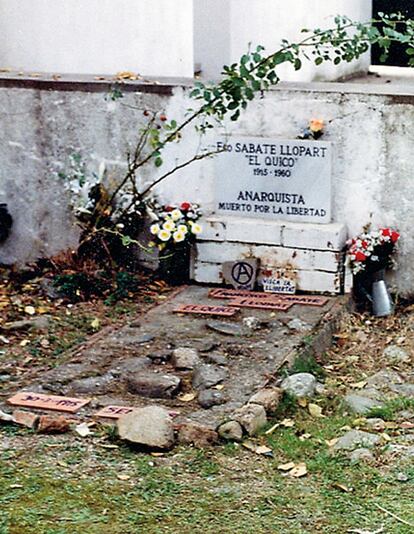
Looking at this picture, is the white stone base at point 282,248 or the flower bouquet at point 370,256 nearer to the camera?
the flower bouquet at point 370,256

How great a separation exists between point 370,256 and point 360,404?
6.08 feet

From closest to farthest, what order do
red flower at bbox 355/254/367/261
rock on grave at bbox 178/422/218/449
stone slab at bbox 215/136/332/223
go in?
rock on grave at bbox 178/422/218/449
red flower at bbox 355/254/367/261
stone slab at bbox 215/136/332/223

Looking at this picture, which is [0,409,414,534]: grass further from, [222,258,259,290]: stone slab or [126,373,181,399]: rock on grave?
[222,258,259,290]: stone slab

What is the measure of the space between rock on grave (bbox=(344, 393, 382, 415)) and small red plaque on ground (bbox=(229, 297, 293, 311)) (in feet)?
4.79

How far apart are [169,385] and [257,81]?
90.0 inches

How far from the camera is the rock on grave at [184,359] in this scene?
6449 mm

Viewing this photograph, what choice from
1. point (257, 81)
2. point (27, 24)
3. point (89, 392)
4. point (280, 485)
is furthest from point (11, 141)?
point (280, 485)

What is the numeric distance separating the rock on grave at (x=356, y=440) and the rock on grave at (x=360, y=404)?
1.35ft

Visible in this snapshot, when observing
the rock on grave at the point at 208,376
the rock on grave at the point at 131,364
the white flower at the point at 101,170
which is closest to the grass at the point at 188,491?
the rock on grave at the point at 208,376

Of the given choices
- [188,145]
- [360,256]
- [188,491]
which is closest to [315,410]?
[188,491]

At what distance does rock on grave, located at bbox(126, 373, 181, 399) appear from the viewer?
6062 mm

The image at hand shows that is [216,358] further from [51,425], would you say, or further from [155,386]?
[51,425]

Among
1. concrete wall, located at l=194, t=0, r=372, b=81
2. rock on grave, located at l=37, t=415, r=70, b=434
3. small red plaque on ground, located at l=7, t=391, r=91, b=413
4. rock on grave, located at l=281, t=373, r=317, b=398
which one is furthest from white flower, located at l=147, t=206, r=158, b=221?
rock on grave, located at l=37, t=415, r=70, b=434

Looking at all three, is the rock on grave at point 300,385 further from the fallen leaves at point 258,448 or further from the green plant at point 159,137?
the green plant at point 159,137
